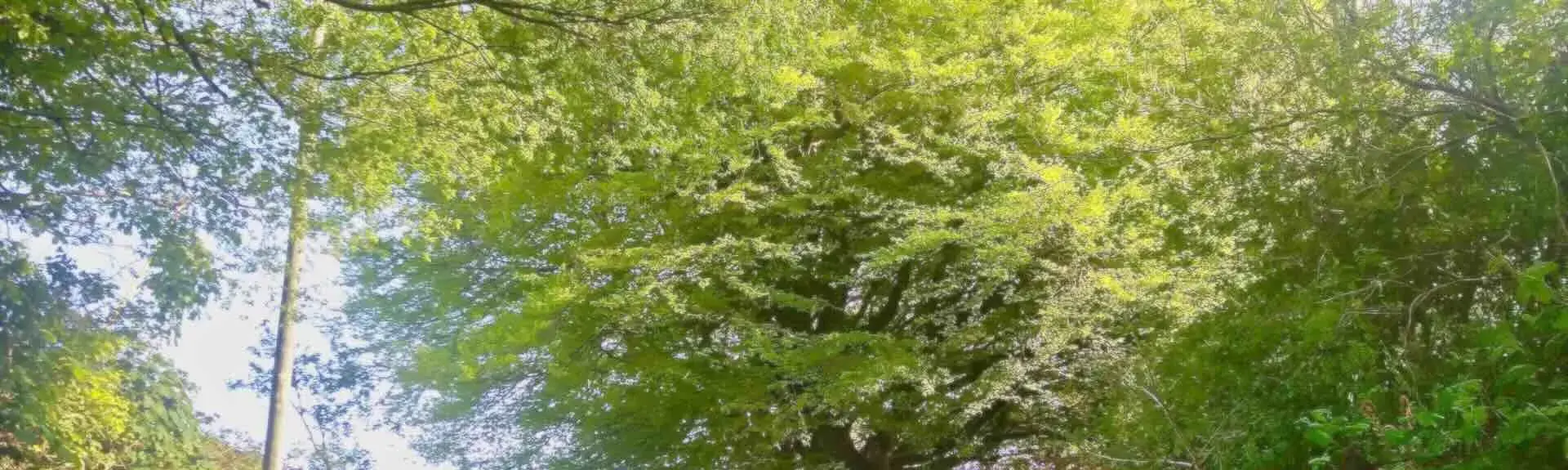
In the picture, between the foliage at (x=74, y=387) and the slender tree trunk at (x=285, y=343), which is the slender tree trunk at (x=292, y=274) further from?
the foliage at (x=74, y=387)

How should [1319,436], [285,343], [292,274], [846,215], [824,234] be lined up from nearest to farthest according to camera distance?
[1319,436]
[846,215]
[824,234]
[292,274]
[285,343]

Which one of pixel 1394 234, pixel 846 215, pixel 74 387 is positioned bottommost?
pixel 1394 234

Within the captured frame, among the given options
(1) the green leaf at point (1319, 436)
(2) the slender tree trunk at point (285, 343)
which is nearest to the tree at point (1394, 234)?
(1) the green leaf at point (1319, 436)

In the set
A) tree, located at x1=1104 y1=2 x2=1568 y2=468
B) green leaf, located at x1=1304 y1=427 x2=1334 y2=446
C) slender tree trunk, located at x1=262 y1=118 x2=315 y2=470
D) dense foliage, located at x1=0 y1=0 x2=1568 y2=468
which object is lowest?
green leaf, located at x1=1304 y1=427 x2=1334 y2=446

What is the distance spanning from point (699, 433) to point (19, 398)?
5.68 meters

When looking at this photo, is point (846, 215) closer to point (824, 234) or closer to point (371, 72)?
point (824, 234)

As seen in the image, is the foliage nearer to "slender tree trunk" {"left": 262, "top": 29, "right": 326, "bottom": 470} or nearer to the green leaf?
"slender tree trunk" {"left": 262, "top": 29, "right": 326, "bottom": 470}

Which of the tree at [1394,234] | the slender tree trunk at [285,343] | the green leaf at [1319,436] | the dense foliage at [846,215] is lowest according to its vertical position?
the green leaf at [1319,436]

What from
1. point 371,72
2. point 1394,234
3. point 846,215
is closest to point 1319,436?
point 1394,234

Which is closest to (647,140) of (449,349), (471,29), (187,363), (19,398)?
(471,29)

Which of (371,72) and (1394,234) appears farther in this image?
(371,72)

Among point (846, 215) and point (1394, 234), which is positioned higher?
point (846, 215)

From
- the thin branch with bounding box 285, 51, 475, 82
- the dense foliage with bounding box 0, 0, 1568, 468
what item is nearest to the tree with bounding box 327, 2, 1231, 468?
the dense foliage with bounding box 0, 0, 1568, 468

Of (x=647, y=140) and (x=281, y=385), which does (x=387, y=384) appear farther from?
(x=647, y=140)
